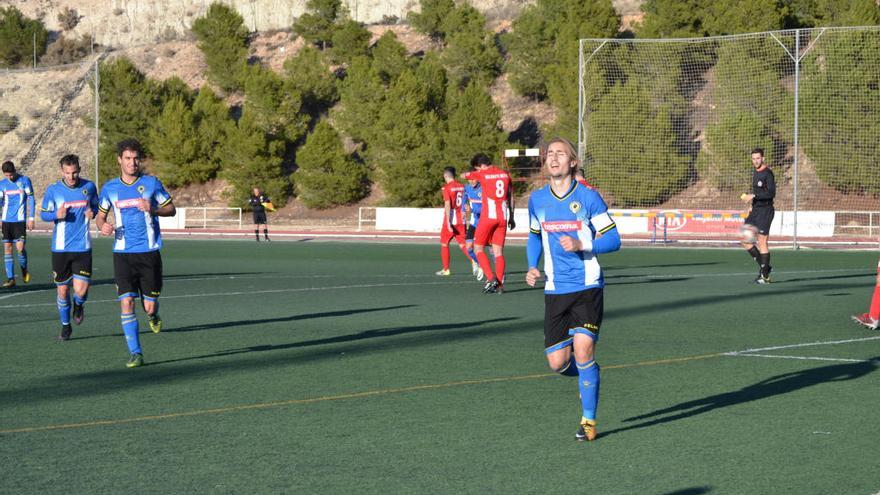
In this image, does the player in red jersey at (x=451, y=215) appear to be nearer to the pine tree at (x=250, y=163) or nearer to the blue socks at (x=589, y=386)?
the blue socks at (x=589, y=386)

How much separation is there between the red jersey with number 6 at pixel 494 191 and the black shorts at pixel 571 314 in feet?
33.7

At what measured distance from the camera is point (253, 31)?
87.9m

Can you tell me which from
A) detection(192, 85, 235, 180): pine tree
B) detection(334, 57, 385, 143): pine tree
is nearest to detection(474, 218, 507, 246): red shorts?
detection(334, 57, 385, 143): pine tree

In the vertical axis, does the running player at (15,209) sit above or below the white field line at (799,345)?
above

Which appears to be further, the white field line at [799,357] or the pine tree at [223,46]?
the pine tree at [223,46]

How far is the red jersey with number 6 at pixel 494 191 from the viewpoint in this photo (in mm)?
17562

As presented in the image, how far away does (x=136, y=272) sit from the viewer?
1055cm

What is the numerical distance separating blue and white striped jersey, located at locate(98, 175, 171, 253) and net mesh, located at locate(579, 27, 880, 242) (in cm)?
3179

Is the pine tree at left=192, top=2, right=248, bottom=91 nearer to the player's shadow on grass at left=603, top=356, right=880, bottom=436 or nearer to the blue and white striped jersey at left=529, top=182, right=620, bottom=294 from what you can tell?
the player's shadow on grass at left=603, top=356, right=880, bottom=436

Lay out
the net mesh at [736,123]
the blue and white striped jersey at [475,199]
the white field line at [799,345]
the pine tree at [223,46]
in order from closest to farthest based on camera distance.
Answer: the white field line at [799,345] < the blue and white striped jersey at [475,199] < the net mesh at [736,123] < the pine tree at [223,46]

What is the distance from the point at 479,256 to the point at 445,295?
1052mm

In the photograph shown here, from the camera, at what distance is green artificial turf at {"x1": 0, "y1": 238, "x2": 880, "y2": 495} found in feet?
20.8

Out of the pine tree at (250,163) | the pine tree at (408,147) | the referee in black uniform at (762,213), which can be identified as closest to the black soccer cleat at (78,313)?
the referee in black uniform at (762,213)

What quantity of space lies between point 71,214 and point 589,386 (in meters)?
7.46
